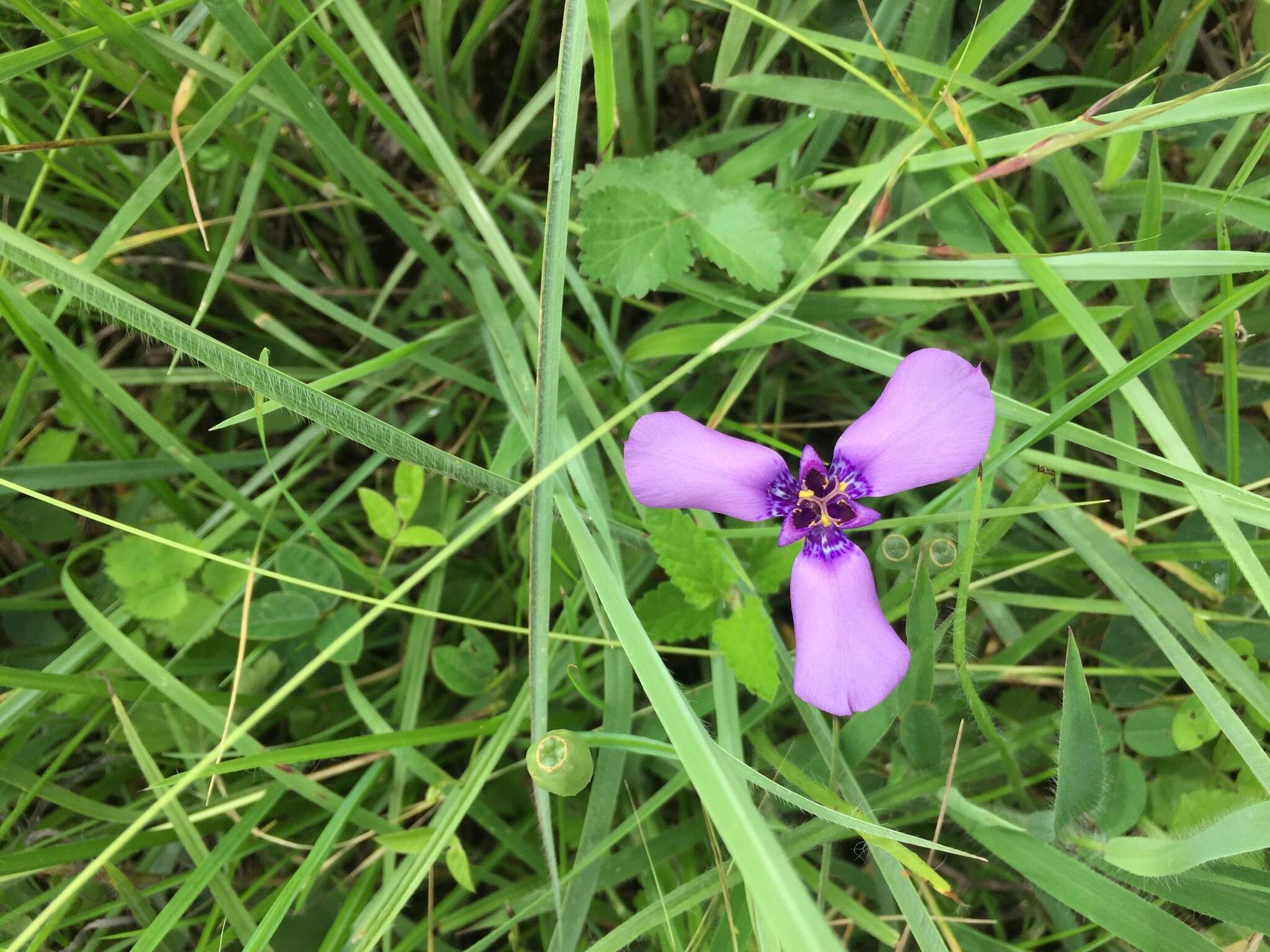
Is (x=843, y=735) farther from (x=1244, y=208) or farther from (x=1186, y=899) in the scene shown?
(x=1244, y=208)

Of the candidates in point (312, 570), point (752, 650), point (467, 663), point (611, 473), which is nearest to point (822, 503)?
point (752, 650)

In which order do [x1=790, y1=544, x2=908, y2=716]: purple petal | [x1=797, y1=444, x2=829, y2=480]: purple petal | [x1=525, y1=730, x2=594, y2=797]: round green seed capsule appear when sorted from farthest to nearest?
1. [x1=797, y1=444, x2=829, y2=480]: purple petal
2. [x1=790, y1=544, x2=908, y2=716]: purple petal
3. [x1=525, y1=730, x2=594, y2=797]: round green seed capsule

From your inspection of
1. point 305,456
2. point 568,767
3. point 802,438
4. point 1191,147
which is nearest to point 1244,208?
point 1191,147

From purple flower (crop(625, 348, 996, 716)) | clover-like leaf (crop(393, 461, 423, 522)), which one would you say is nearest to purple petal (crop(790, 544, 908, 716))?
→ purple flower (crop(625, 348, 996, 716))

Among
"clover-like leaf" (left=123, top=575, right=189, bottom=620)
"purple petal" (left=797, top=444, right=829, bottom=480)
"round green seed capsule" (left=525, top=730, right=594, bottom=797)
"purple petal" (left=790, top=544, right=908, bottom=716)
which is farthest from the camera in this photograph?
"clover-like leaf" (left=123, top=575, right=189, bottom=620)

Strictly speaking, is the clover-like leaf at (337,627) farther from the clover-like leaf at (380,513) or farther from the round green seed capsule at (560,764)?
the round green seed capsule at (560,764)

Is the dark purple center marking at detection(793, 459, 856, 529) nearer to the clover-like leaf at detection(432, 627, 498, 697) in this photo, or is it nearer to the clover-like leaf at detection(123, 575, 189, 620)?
the clover-like leaf at detection(432, 627, 498, 697)
